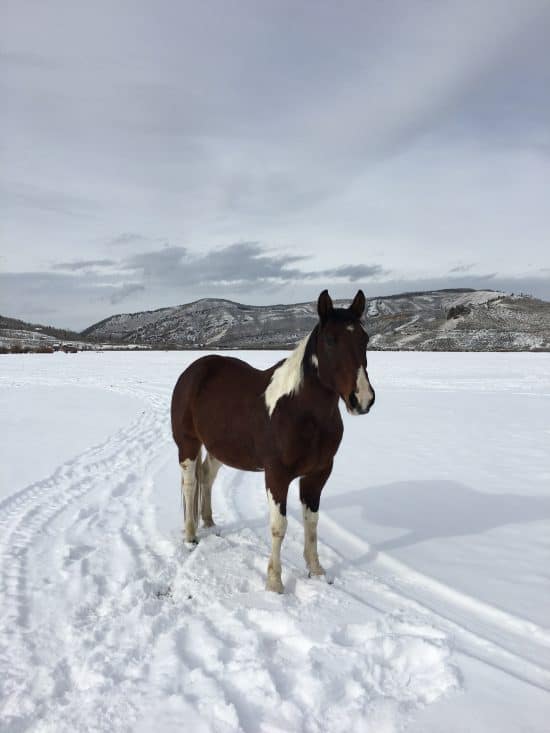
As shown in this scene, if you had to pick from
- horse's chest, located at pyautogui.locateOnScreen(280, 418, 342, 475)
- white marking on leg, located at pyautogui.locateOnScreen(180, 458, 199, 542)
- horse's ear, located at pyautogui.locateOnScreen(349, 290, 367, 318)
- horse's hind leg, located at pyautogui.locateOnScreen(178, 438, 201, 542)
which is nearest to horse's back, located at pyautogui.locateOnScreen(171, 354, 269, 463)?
horse's hind leg, located at pyautogui.locateOnScreen(178, 438, 201, 542)

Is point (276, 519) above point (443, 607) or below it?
above

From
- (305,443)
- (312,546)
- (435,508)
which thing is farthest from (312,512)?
(435,508)

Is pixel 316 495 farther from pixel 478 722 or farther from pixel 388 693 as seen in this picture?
pixel 478 722

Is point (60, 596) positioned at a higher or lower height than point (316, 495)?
lower

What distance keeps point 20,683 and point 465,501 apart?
15.6 ft

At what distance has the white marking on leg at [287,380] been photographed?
3.50 metres

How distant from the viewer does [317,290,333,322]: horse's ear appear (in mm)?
3154

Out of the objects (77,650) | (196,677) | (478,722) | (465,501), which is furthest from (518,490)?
(77,650)

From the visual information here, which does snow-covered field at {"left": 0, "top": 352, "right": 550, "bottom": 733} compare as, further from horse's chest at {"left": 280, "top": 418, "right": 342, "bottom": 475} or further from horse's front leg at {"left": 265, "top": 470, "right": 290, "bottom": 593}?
horse's chest at {"left": 280, "top": 418, "right": 342, "bottom": 475}

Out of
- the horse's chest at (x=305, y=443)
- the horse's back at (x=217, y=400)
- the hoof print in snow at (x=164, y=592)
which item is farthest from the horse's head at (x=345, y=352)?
the hoof print in snow at (x=164, y=592)

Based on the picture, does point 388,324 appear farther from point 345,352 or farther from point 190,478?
point 345,352

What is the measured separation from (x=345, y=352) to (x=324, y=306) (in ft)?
1.19

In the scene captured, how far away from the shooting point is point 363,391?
9.86 ft

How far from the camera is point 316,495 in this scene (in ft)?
12.2
